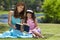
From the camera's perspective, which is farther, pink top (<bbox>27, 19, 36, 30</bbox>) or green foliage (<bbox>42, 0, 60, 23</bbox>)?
green foliage (<bbox>42, 0, 60, 23</bbox>)

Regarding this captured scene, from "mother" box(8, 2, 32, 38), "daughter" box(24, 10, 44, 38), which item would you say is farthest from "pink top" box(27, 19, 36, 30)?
"mother" box(8, 2, 32, 38)

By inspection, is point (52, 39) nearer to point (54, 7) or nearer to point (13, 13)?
point (13, 13)

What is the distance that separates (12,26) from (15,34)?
282mm

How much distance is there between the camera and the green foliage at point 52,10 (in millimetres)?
18003

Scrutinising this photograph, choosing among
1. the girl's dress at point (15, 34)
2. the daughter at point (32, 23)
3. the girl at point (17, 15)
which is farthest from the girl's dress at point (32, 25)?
the girl at point (17, 15)

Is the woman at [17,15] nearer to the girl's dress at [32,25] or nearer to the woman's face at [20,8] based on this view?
the woman's face at [20,8]

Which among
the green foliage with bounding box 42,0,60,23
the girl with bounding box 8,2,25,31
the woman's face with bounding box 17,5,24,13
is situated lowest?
the green foliage with bounding box 42,0,60,23

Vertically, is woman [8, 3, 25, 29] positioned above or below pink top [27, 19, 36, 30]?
above

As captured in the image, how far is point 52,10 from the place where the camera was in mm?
18516

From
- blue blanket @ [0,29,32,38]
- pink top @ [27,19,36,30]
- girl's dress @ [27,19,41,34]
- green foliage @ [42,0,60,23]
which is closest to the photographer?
blue blanket @ [0,29,32,38]

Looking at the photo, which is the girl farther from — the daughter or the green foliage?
the green foliage

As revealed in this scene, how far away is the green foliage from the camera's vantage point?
709 inches

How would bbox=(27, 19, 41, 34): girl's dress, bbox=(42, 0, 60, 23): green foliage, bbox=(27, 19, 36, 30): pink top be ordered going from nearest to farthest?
bbox=(27, 19, 41, 34): girl's dress, bbox=(27, 19, 36, 30): pink top, bbox=(42, 0, 60, 23): green foliage

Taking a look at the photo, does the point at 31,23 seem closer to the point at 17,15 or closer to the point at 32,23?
the point at 32,23
